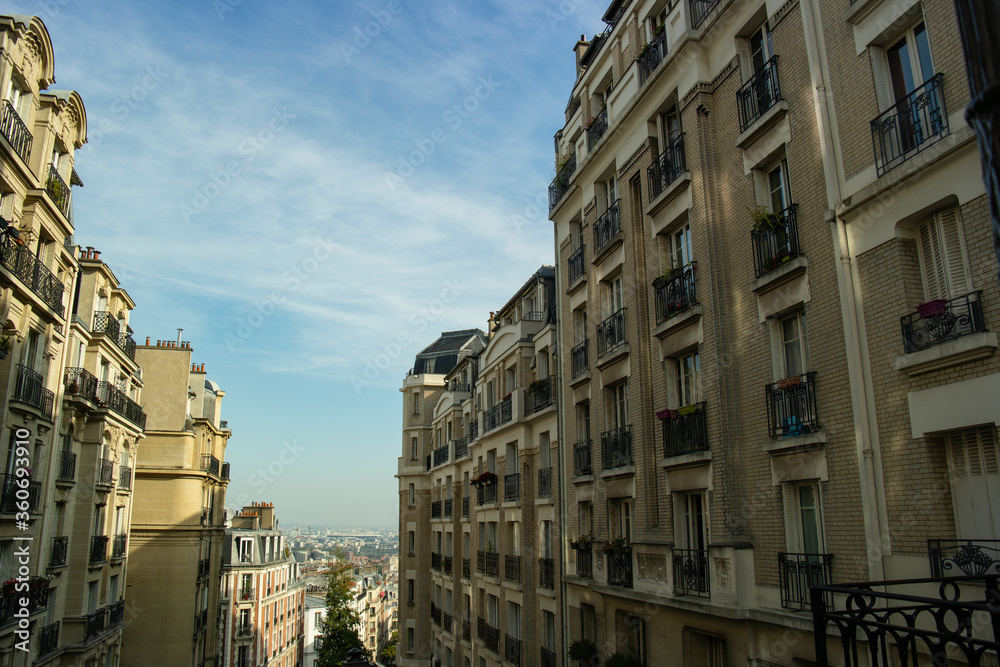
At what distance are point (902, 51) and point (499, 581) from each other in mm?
22547

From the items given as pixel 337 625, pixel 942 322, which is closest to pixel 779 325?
pixel 942 322

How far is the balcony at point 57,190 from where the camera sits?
2148 centimetres

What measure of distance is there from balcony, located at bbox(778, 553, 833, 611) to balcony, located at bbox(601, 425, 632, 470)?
227 inches

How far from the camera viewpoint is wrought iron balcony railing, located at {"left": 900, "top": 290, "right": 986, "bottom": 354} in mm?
8461

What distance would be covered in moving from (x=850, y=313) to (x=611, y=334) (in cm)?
843

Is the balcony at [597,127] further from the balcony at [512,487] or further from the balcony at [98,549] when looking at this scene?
the balcony at [98,549]

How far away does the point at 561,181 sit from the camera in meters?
23.0

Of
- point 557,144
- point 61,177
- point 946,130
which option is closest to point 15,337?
point 61,177

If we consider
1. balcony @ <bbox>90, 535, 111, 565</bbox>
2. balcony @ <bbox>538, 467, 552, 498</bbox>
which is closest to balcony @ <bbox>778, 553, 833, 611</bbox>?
balcony @ <bbox>538, 467, 552, 498</bbox>

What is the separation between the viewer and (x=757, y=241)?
41.7 feet

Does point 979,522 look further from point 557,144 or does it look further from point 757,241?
point 557,144

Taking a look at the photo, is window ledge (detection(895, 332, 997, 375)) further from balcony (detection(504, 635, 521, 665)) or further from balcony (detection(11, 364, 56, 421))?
balcony (detection(11, 364, 56, 421))

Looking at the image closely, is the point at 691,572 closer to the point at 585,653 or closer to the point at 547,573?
the point at 585,653

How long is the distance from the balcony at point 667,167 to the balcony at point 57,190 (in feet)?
57.7
